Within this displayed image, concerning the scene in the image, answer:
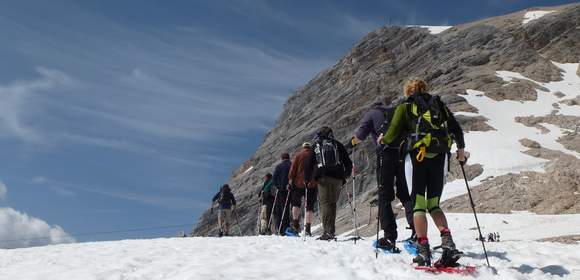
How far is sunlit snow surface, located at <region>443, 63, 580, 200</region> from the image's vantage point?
3173cm

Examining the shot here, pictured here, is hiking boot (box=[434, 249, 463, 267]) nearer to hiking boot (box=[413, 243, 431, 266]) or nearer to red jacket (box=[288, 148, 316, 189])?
hiking boot (box=[413, 243, 431, 266])

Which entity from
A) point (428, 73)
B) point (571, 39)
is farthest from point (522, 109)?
point (571, 39)

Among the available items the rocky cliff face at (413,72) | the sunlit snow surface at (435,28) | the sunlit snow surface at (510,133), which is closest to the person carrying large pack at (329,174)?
the sunlit snow surface at (510,133)

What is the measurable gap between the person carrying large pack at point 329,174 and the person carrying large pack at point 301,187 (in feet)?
3.60

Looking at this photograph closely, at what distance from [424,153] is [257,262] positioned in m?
2.79

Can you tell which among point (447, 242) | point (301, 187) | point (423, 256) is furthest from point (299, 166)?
point (447, 242)

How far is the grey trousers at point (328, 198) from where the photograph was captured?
38.9 ft

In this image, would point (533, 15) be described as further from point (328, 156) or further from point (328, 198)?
point (328, 198)

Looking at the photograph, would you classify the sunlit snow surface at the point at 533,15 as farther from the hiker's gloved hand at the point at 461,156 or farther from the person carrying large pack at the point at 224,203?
the hiker's gloved hand at the point at 461,156

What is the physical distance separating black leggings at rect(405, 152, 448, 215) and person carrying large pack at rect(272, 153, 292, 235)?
28.0 feet

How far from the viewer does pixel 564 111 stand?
4612cm

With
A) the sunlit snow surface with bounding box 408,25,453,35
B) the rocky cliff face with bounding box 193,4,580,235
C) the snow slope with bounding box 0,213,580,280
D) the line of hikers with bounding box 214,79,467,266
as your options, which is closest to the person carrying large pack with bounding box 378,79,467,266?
the line of hikers with bounding box 214,79,467,266

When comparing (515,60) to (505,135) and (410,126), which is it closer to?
(505,135)

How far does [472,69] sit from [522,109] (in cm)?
1318
